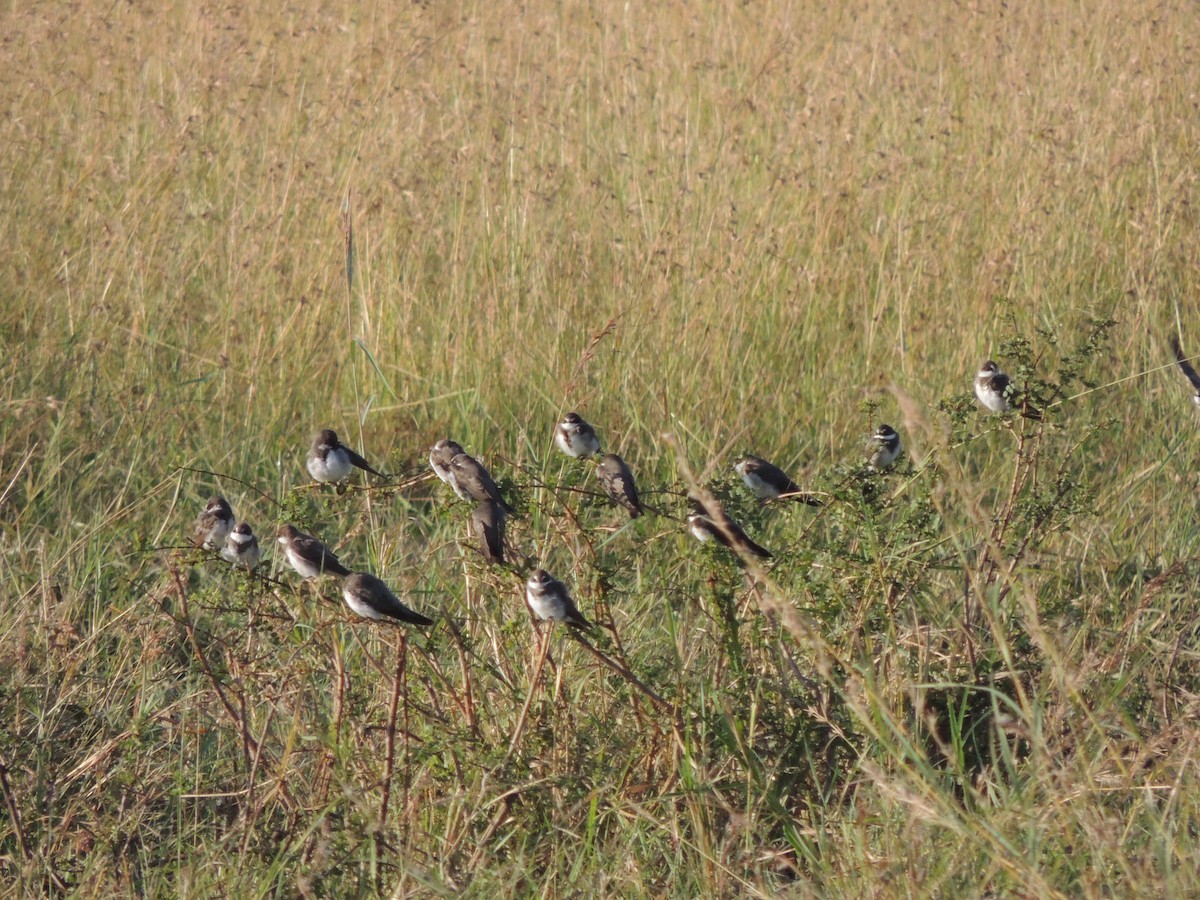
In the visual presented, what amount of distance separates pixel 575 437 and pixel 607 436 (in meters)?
0.99

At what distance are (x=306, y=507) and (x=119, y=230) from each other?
3167mm

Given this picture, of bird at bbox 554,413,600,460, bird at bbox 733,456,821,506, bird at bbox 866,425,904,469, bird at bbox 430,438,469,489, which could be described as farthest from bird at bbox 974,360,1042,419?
bird at bbox 430,438,469,489

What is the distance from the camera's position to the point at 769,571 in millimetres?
3385

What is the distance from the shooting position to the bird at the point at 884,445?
13.2ft

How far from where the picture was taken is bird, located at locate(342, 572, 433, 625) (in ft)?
10.0

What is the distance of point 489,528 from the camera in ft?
10.6

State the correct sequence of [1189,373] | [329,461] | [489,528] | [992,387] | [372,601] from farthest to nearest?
[1189,373]
[329,461]
[992,387]
[489,528]
[372,601]

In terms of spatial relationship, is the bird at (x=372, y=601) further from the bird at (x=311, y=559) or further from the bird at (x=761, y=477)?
the bird at (x=761, y=477)

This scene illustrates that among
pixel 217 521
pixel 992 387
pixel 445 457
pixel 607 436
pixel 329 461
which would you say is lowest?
pixel 607 436

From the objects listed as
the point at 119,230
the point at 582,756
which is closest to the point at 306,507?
the point at 582,756

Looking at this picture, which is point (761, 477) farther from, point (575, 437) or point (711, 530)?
point (575, 437)

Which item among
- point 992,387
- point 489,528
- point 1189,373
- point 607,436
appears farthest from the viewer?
point 607,436

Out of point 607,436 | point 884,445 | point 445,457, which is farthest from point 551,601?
point 607,436

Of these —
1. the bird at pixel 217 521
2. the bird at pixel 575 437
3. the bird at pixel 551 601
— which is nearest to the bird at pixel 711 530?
the bird at pixel 551 601
